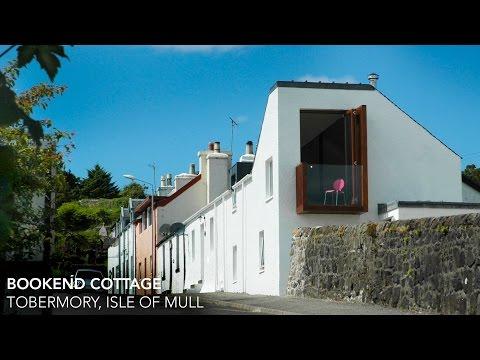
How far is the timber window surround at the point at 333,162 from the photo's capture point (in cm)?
1323

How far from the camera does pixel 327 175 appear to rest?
13273 millimetres

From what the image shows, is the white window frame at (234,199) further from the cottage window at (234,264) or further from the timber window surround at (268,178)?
the timber window surround at (268,178)

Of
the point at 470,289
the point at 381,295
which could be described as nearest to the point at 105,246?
the point at 470,289

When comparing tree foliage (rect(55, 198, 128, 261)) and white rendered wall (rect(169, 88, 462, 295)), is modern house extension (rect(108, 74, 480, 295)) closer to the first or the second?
white rendered wall (rect(169, 88, 462, 295))

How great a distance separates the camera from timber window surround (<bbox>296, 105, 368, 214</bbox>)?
13.2 metres

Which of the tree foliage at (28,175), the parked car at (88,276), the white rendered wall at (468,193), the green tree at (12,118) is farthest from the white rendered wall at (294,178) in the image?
the green tree at (12,118)

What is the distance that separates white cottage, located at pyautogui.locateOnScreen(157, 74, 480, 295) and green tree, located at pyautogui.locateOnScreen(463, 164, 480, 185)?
314 millimetres

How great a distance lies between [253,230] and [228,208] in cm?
174

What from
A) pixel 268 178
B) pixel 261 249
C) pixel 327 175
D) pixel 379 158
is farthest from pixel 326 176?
pixel 261 249

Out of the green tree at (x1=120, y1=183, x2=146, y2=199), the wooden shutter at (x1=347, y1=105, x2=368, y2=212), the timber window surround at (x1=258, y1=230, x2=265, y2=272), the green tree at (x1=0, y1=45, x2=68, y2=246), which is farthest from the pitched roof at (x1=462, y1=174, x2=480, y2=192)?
the green tree at (x1=0, y1=45, x2=68, y2=246)

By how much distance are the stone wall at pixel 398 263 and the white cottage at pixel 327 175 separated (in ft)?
5.63
